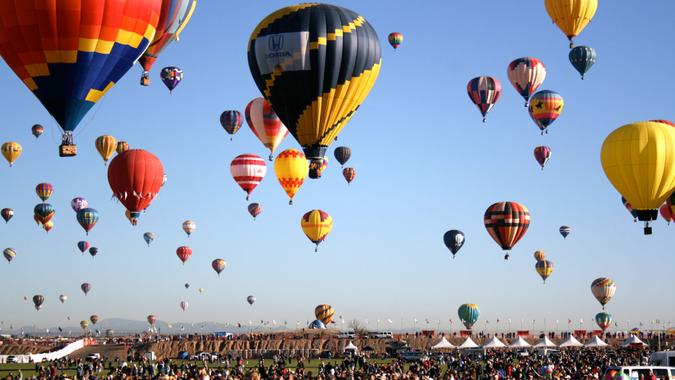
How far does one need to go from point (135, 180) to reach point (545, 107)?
962 inches

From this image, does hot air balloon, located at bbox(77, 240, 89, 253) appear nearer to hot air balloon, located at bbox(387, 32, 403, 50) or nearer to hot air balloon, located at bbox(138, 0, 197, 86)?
hot air balloon, located at bbox(387, 32, 403, 50)

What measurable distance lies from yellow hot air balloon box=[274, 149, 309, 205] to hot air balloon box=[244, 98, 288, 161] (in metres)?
2.37

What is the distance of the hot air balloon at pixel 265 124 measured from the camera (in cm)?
5300

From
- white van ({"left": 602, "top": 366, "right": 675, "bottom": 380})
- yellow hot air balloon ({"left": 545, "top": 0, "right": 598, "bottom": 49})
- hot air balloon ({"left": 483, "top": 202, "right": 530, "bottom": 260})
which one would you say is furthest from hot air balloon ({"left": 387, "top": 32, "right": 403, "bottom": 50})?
white van ({"left": 602, "top": 366, "right": 675, "bottom": 380})

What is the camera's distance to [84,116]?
32031 mm

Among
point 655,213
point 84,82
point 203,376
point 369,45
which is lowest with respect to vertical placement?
point 203,376

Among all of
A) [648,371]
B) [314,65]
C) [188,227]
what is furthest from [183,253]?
[648,371]

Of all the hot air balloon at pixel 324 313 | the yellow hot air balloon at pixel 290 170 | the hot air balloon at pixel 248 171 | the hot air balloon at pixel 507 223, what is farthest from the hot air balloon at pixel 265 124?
the hot air balloon at pixel 324 313

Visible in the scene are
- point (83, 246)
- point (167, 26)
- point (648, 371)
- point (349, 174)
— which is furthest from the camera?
point (83, 246)

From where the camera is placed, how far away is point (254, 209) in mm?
73750

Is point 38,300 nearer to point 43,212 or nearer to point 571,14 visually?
point 43,212

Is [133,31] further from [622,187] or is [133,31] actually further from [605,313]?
[605,313]

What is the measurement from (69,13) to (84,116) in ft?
12.1

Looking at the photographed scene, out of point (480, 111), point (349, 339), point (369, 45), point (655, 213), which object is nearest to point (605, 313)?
point (349, 339)
